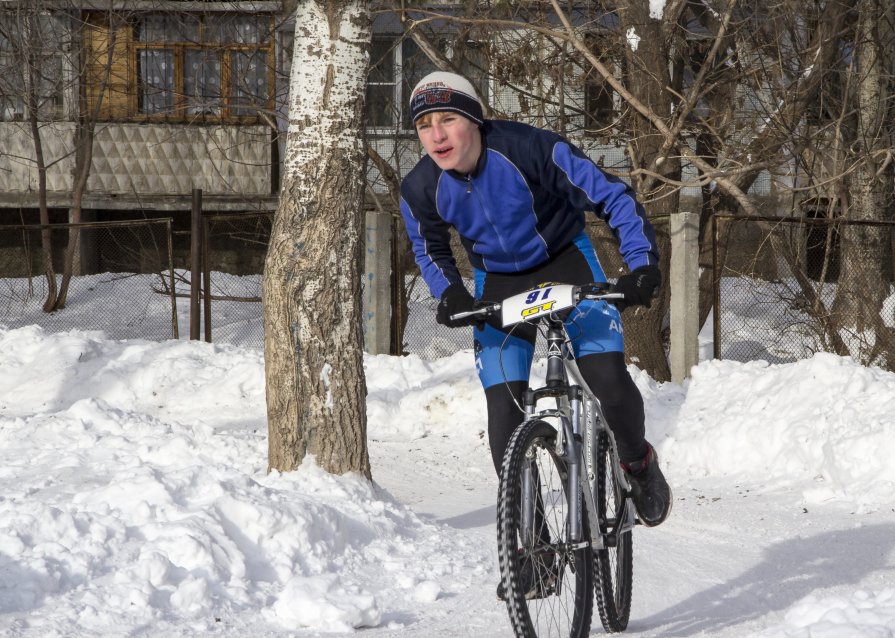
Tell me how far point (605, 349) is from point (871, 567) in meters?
2.08

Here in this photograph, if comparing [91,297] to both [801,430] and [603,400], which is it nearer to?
[801,430]

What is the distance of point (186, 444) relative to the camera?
23.1 feet

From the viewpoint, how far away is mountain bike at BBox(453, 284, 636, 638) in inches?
139

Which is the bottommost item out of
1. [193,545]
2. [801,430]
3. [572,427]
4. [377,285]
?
[801,430]

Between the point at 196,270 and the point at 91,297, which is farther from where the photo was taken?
the point at 91,297

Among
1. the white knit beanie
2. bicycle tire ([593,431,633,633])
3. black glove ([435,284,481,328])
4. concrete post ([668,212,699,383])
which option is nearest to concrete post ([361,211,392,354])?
concrete post ([668,212,699,383])

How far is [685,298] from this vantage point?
9.95 meters

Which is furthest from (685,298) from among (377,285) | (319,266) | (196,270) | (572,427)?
(572,427)

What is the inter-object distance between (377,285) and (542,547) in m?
7.42

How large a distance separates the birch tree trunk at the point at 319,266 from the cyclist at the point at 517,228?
1.81 meters

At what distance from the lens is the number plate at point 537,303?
3729mm

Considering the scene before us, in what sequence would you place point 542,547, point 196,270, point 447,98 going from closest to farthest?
point 542,547 → point 447,98 → point 196,270

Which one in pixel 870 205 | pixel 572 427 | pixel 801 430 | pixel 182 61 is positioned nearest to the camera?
pixel 572 427

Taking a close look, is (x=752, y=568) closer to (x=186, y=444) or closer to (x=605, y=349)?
(x=605, y=349)
